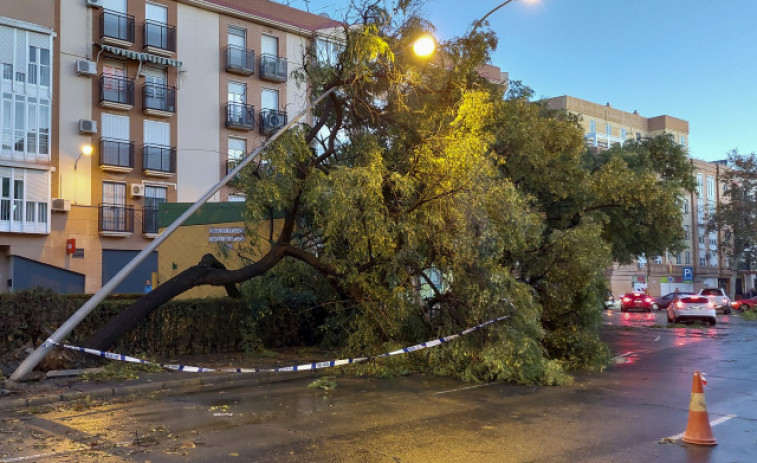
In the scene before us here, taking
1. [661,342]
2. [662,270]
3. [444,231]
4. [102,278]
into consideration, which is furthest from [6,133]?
[662,270]

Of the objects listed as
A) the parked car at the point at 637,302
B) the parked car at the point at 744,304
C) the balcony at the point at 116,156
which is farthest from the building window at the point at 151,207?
the parked car at the point at 744,304

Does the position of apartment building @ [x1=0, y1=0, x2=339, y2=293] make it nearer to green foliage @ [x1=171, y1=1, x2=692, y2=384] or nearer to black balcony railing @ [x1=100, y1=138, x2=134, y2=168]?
black balcony railing @ [x1=100, y1=138, x2=134, y2=168]

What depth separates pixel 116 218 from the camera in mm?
31797

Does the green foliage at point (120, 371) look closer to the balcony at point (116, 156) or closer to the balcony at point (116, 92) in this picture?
the balcony at point (116, 156)

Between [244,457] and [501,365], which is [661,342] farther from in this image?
[244,457]

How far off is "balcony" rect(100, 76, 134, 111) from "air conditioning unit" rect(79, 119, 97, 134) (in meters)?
1.34

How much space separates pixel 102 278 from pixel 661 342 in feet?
82.0

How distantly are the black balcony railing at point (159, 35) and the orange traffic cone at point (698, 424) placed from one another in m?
31.1

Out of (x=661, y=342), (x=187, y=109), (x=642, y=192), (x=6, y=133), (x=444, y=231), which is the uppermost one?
(x=187, y=109)

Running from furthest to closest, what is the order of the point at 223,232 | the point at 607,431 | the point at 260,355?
Result: the point at 223,232 → the point at 260,355 → the point at 607,431

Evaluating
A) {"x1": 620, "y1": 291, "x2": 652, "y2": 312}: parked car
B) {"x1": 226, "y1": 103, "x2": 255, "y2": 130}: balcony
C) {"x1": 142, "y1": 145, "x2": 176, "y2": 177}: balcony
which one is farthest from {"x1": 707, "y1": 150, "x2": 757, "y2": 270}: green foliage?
{"x1": 142, "y1": 145, "x2": 176, "y2": 177}: balcony

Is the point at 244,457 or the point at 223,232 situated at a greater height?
the point at 223,232

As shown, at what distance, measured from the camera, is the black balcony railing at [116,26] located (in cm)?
3131

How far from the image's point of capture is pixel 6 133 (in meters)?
28.8
